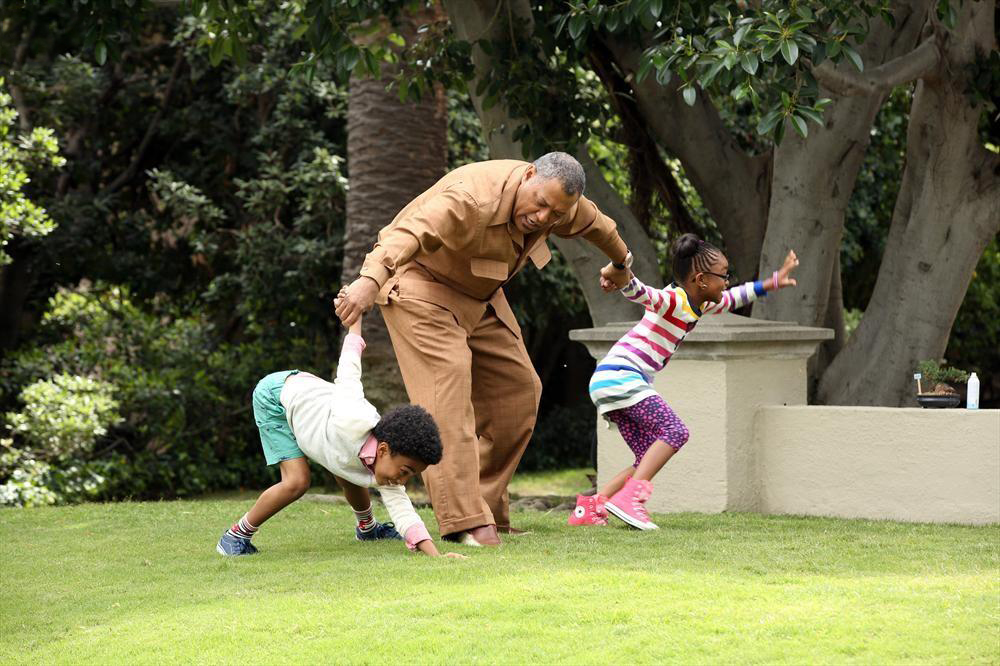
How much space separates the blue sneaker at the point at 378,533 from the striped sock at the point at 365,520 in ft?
0.05

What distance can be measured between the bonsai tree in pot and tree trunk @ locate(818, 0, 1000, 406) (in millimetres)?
988

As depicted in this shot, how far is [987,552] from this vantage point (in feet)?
19.3

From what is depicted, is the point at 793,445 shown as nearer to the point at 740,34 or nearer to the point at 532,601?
the point at 740,34

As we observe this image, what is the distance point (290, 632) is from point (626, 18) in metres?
4.38

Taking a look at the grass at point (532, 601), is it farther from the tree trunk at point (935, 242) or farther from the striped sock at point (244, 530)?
the tree trunk at point (935, 242)

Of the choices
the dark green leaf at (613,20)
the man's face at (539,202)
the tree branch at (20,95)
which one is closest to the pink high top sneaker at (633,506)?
the man's face at (539,202)

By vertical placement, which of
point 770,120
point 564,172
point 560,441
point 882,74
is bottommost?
point 560,441

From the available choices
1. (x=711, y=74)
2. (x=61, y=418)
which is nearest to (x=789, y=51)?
(x=711, y=74)

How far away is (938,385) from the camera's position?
305 inches

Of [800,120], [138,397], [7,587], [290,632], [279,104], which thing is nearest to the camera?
[290,632]

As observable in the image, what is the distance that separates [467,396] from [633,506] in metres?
1.15

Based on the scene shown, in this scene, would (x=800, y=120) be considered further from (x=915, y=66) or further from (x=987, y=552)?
(x=987, y=552)

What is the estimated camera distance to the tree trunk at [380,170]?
1150cm

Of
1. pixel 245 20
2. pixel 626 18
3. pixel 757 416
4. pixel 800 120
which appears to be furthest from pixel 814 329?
pixel 245 20
